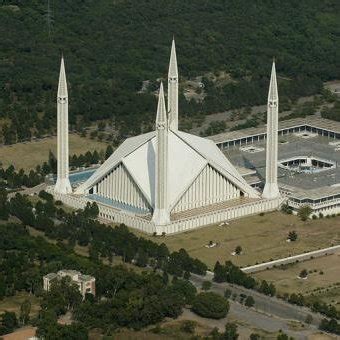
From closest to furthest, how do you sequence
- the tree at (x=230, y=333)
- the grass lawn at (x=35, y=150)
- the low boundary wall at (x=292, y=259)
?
the tree at (x=230, y=333), the low boundary wall at (x=292, y=259), the grass lawn at (x=35, y=150)

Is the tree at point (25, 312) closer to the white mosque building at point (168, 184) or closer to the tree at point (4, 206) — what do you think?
the white mosque building at point (168, 184)

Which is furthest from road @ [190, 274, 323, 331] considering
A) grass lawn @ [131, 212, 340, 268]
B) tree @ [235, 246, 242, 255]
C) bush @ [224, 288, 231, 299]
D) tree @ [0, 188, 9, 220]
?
tree @ [0, 188, 9, 220]

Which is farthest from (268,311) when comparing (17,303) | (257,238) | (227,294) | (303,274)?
(257,238)

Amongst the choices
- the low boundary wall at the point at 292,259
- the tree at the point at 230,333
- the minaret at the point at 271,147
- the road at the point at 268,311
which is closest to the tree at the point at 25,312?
the tree at the point at 230,333

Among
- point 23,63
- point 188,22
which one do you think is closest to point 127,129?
point 23,63

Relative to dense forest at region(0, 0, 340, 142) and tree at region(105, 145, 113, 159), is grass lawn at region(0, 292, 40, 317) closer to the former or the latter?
tree at region(105, 145, 113, 159)

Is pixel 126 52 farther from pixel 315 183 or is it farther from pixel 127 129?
pixel 315 183
